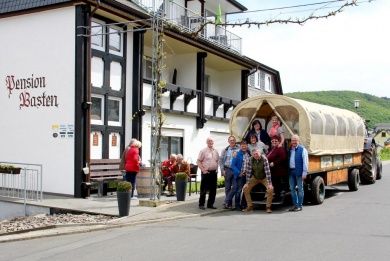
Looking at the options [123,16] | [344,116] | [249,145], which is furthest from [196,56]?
[249,145]

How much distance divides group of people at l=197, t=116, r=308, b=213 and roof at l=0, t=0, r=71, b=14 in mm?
6870

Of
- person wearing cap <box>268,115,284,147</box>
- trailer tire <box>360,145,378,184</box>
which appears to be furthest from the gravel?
trailer tire <box>360,145,378,184</box>

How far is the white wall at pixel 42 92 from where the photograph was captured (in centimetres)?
1602

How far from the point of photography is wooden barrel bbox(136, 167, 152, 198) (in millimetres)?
15562

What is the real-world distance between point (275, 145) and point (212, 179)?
6.12 ft

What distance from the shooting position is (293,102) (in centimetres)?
1415

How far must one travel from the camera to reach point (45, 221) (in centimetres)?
1242

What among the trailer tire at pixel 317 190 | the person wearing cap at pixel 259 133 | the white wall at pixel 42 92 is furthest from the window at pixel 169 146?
the trailer tire at pixel 317 190

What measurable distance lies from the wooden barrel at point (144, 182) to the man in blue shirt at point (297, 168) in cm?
431

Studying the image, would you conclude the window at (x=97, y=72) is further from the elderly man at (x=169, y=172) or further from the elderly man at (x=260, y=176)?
the elderly man at (x=260, y=176)

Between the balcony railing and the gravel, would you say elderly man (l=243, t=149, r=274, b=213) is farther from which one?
the balcony railing

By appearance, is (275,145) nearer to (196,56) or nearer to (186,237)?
(186,237)

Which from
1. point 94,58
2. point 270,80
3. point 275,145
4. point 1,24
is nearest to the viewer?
point 275,145

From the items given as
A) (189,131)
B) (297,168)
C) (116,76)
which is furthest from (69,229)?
(189,131)
